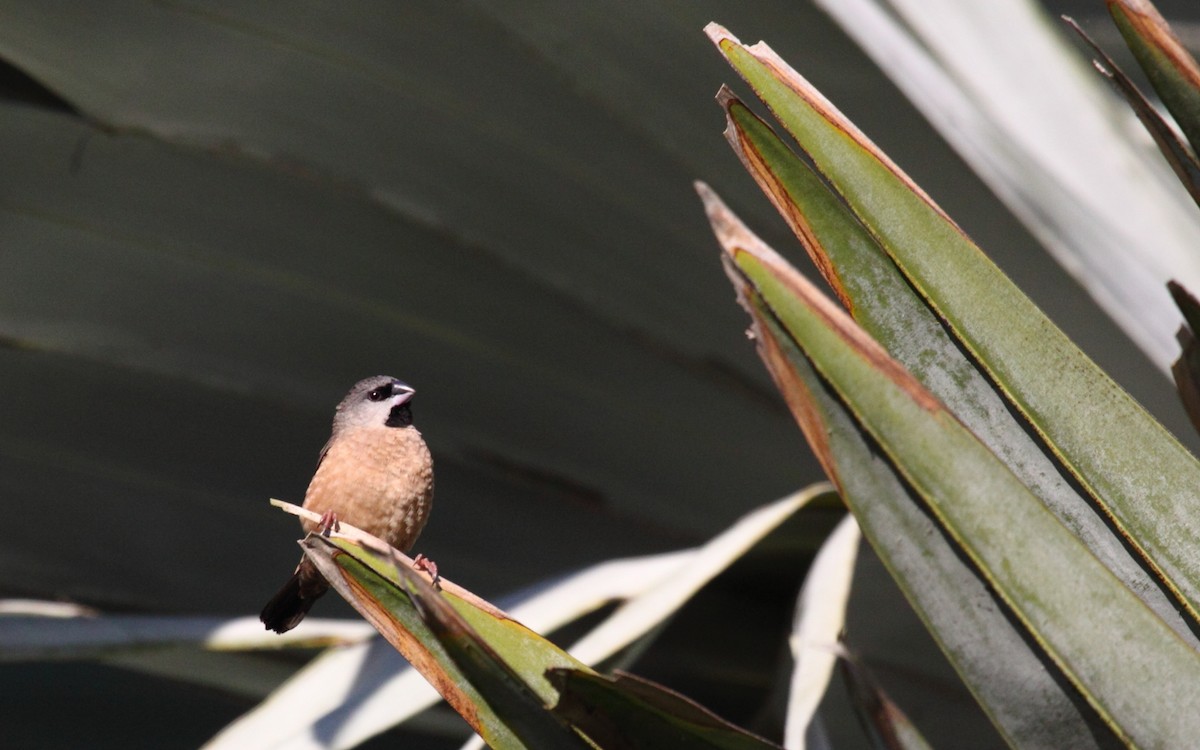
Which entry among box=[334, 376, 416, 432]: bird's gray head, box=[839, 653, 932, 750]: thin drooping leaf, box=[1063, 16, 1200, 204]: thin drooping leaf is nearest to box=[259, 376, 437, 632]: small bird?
box=[334, 376, 416, 432]: bird's gray head

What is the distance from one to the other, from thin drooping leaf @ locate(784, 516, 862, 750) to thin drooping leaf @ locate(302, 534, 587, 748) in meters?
0.56

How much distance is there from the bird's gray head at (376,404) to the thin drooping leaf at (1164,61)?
5.44 ft

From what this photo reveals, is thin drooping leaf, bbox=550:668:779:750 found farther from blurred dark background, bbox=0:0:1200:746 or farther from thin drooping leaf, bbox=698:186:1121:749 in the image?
blurred dark background, bbox=0:0:1200:746

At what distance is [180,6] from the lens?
2164mm

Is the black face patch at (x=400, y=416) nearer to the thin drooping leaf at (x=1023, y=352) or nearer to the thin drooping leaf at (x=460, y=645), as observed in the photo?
the thin drooping leaf at (x=460, y=645)

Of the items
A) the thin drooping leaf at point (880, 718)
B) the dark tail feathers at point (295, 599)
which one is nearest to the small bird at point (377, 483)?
the dark tail feathers at point (295, 599)

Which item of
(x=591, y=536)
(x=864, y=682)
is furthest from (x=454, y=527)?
(x=864, y=682)

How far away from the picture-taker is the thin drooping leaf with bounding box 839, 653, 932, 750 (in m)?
1.33

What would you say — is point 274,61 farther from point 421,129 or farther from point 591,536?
point 591,536

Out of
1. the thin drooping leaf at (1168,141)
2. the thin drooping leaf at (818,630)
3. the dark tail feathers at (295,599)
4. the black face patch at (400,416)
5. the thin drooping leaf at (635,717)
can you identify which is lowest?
the thin drooping leaf at (818,630)

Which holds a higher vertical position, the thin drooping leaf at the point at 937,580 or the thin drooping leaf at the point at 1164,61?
the thin drooping leaf at the point at 1164,61

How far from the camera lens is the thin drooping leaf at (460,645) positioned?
993 millimetres

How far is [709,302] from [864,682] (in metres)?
1.37

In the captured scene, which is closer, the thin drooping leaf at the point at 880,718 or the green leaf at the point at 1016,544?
the green leaf at the point at 1016,544
